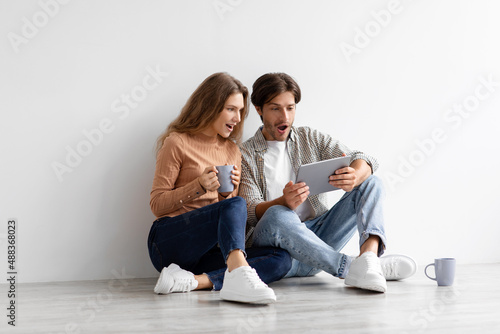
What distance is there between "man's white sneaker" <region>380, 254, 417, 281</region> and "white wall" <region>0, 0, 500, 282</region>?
571mm

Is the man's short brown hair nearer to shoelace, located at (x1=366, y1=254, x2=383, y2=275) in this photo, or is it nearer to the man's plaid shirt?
the man's plaid shirt

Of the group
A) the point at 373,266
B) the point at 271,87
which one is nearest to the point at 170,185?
the point at 271,87

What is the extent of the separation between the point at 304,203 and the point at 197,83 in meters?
0.76

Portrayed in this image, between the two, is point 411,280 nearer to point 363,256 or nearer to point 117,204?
point 363,256

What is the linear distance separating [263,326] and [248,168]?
1.05 m

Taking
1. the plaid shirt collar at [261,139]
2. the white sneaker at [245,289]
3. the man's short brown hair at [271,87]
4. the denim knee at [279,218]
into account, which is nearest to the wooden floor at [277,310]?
the white sneaker at [245,289]

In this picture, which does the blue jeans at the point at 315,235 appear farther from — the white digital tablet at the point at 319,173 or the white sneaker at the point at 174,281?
the white sneaker at the point at 174,281

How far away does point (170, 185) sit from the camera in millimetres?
2211

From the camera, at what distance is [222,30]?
267cm

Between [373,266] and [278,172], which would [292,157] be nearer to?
[278,172]

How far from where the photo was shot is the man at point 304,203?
7.03ft

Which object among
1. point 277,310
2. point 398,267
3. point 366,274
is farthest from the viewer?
point 398,267

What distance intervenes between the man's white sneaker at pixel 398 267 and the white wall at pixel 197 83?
571 mm

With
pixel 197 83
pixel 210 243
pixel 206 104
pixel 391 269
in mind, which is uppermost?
pixel 197 83
